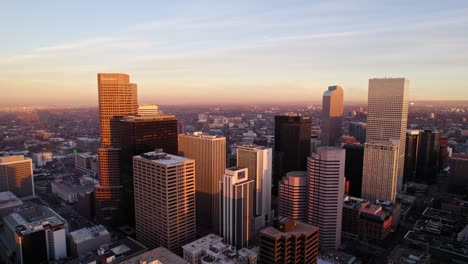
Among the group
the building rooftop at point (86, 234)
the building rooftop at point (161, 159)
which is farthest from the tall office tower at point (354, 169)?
the building rooftop at point (86, 234)

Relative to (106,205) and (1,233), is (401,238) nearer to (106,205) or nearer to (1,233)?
(106,205)

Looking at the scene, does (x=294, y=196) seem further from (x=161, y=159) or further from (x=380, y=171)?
(x=380, y=171)

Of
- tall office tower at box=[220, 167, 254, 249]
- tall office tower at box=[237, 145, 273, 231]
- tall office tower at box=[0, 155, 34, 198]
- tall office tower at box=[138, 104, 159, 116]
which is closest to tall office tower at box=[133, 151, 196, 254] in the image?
tall office tower at box=[220, 167, 254, 249]

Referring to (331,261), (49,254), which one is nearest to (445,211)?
(331,261)

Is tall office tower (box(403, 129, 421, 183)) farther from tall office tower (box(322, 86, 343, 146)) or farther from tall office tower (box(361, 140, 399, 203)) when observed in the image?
tall office tower (box(322, 86, 343, 146))

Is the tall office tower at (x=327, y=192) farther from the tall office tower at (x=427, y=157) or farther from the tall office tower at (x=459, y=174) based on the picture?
the tall office tower at (x=427, y=157)

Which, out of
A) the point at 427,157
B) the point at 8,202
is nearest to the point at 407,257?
the point at 427,157
